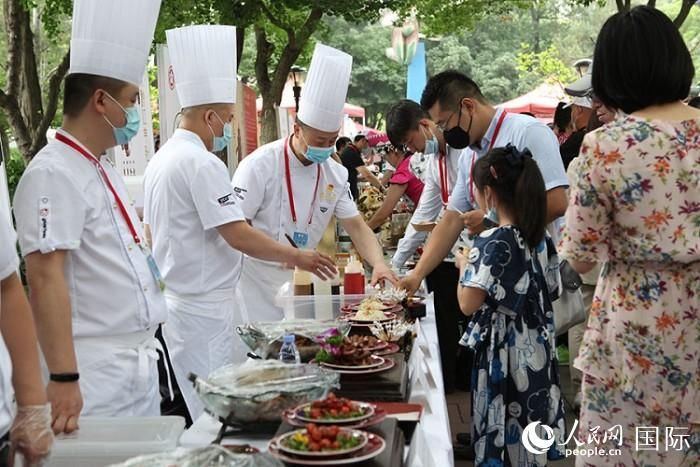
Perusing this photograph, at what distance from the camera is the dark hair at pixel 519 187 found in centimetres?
361

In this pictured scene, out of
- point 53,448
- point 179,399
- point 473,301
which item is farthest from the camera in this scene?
point 179,399

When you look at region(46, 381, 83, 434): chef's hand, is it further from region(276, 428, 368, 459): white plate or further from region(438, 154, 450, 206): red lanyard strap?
region(438, 154, 450, 206): red lanyard strap

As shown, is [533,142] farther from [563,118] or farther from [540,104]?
[540,104]

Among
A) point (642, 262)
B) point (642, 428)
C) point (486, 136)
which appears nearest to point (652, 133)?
point (642, 262)

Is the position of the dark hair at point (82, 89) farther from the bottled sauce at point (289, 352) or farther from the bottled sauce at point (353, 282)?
the bottled sauce at point (353, 282)

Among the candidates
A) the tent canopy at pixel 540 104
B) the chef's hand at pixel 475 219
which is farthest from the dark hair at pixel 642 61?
the tent canopy at pixel 540 104

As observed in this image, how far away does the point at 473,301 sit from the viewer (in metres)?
3.57

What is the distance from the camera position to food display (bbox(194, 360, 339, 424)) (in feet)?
7.41

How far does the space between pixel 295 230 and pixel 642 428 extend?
88.7 inches

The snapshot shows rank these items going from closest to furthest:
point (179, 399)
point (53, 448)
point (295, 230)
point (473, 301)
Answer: point (53, 448) → point (473, 301) → point (179, 399) → point (295, 230)

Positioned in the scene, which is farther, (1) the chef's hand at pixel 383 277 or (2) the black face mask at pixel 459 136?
A: (2) the black face mask at pixel 459 136

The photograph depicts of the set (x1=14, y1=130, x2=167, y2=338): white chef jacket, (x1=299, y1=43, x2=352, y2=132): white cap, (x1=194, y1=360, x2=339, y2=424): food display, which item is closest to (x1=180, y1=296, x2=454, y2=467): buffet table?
(x1=194, y1=360, x2=339, y2=424): food display

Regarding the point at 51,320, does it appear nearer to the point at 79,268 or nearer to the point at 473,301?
the point at 79,268

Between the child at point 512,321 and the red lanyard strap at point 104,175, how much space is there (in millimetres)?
1374
